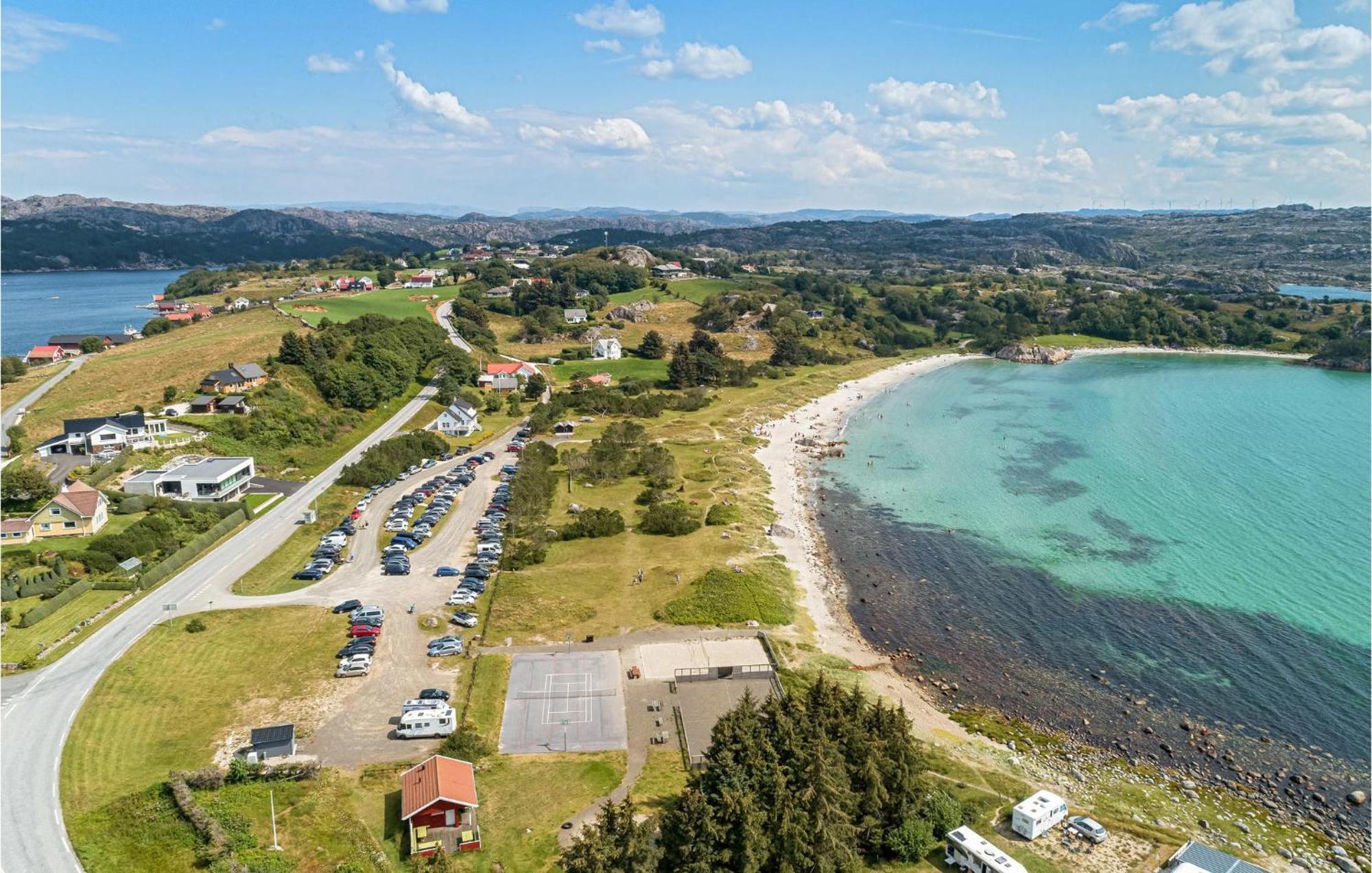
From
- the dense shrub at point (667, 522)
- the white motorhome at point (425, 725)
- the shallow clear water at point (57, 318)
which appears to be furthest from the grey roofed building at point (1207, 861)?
the shallow clear water at point (57, 318)

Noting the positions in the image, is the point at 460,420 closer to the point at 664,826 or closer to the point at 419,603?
the point at 419,603

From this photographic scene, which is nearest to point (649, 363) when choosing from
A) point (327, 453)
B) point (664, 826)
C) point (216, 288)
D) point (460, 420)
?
point (460, 420)

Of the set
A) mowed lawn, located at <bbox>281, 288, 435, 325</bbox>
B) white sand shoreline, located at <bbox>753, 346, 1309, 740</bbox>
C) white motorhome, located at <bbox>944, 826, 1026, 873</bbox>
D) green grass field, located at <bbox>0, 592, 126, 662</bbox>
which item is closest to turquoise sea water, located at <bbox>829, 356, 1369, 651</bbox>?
white sand shoreline, located at <bbox>753, 346, 1309, 740</bbox>

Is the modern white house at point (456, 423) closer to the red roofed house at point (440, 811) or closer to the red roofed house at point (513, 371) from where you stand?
the red roofed house at point (513, 371)

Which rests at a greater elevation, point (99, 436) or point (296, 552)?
point (99, 436)

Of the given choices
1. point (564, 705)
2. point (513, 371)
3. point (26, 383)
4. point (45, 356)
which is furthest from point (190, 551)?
point (45, 356)

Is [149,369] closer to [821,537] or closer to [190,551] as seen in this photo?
→ [190,551]
